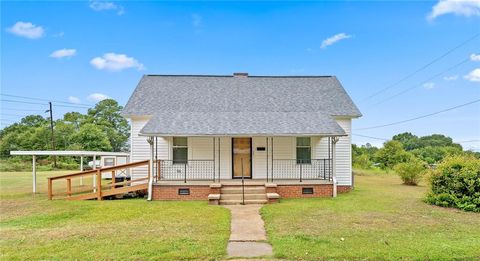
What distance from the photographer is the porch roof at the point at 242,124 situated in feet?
42.7

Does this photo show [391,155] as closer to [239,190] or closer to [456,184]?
[456,184]

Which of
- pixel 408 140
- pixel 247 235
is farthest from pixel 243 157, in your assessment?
pixel 408 140

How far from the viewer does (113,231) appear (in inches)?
302

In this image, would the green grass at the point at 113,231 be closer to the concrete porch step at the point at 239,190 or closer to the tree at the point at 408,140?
the concrete porch step at the point at 239,190

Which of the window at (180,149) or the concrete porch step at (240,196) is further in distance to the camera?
the window at (180,149)

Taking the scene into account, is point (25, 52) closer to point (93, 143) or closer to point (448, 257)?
point (93, 143)

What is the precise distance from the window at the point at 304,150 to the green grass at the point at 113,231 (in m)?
5.27

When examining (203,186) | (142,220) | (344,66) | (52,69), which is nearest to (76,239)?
(142,220)

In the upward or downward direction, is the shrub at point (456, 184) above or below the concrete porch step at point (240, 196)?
above

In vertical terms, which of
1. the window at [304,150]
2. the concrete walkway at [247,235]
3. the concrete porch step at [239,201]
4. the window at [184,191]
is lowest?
the concrete porch step at [239,201]

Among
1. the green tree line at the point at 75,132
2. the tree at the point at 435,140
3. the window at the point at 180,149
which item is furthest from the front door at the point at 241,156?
the tree at the point at 435,140

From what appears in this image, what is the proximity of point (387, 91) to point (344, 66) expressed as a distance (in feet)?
67.3

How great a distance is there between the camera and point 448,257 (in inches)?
223

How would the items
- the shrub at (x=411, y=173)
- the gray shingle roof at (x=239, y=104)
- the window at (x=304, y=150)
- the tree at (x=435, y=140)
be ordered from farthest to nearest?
the tree at (x=435, y=140) < the shrub at (x=411, y=173) < the window at (x=304, y=150) < the gray shingle roof at (x=239, y=104)
